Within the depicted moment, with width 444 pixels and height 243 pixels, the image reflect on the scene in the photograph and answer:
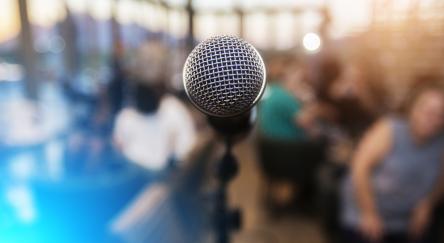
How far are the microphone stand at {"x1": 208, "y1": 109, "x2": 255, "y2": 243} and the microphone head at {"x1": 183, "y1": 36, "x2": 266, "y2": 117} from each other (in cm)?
15

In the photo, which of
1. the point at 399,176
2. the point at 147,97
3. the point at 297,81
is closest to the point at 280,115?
the point at 297,81

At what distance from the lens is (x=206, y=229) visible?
154 cm

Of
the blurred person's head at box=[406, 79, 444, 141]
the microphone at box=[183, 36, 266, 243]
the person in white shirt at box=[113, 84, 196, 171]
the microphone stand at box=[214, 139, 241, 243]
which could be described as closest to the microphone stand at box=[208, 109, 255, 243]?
the microphone stand at box=[214, 139, 241, 243]

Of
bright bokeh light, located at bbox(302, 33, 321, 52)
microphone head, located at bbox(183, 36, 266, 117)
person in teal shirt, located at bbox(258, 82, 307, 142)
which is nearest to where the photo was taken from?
microphone head, located at bbox(183, 36, 266, 117)

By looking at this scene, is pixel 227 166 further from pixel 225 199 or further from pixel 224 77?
pixel 224 77

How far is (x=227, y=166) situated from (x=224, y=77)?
386 millimetres

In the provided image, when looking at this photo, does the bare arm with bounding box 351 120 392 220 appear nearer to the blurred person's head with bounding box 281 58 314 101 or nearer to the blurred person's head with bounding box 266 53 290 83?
the blurred person's head with bounding box 281 58 314 101

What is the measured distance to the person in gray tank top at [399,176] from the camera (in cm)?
163

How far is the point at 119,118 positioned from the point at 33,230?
19.2 inches

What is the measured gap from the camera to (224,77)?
537 millimetres

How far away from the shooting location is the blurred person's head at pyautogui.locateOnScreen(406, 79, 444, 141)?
5.28 feet

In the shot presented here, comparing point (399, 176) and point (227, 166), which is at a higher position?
point (227, 166)

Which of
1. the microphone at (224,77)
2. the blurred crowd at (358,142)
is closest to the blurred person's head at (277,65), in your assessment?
the blurred crowd at (358,142)

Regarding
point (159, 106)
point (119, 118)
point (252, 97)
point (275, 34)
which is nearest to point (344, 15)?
point (275, 34)
